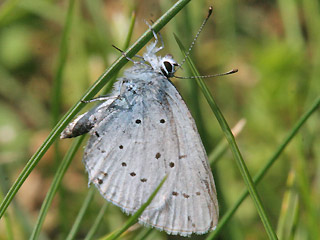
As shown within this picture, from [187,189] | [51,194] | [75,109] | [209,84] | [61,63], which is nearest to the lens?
[75,109]

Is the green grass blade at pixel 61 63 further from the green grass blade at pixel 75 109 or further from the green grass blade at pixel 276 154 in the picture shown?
the green grass blade at pixel 276 154

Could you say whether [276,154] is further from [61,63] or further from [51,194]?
[61,63]

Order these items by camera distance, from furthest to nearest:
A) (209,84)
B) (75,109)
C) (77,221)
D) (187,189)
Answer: (209,84) → (187,189) → (77,221) → (75,109)

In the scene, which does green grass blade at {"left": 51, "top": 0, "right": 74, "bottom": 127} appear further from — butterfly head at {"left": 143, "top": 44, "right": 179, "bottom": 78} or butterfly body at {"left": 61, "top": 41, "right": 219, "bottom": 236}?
butterfly head at {"left": 143, "top": 44, "right": 179, "bottom": 78}

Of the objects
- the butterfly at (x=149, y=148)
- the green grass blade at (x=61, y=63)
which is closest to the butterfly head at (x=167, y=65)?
the butterfly at (x=149, y=148)

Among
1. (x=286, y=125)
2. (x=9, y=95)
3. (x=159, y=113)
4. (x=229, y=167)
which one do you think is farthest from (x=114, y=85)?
(x=9, y=95)

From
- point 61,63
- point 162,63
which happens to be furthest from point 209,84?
point 61,63
